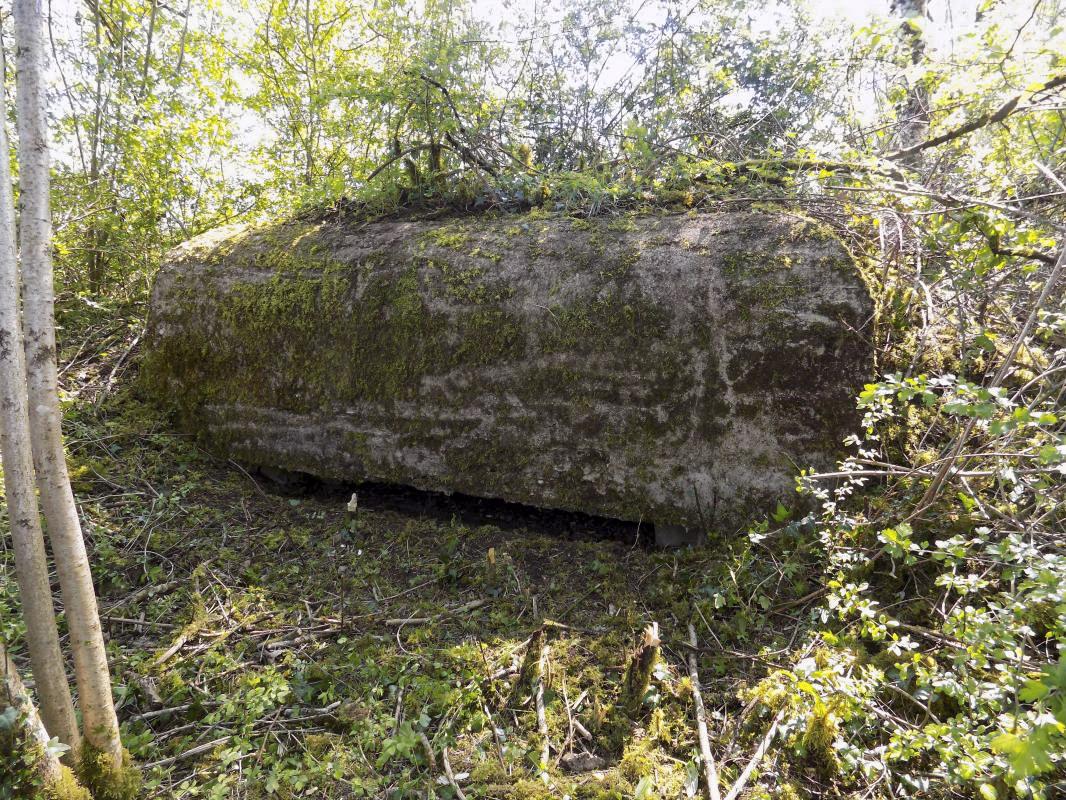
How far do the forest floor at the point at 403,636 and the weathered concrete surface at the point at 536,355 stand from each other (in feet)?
1.01

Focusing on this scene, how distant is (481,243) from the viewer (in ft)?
12.0

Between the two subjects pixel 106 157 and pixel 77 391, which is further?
pixel 106 157

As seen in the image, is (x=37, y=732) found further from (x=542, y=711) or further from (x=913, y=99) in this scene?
(x=913, y=99)

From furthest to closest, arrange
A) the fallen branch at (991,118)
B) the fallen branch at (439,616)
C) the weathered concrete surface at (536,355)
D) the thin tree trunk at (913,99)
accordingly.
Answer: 1. the thin tree trunk at (913,99)
2. the weathered concrete surface at (536,355)
3. the fallen branch at (439,616)
4. the fallen branch at (991,118)

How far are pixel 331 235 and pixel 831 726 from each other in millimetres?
3933

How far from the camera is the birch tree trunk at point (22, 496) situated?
5.27ft

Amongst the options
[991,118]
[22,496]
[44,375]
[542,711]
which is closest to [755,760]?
[542,711]

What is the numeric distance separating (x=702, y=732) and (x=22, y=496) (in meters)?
2.33

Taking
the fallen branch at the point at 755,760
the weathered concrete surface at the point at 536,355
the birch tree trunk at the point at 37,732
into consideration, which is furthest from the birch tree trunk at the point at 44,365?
the fallen branch at the point at 755,760

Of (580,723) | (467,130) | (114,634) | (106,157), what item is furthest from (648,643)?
(106,157)

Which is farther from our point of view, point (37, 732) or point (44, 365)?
point (44, 365)

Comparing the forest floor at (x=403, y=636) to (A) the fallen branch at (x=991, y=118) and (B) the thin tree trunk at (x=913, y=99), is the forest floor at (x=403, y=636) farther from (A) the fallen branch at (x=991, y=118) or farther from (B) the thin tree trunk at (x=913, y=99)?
(B) the thin tree trunk at (x=913, y=99)

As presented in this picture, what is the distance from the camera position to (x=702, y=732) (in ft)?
7.00

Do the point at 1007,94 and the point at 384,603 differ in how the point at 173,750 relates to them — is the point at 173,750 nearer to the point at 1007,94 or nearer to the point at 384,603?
the point at 384,603
